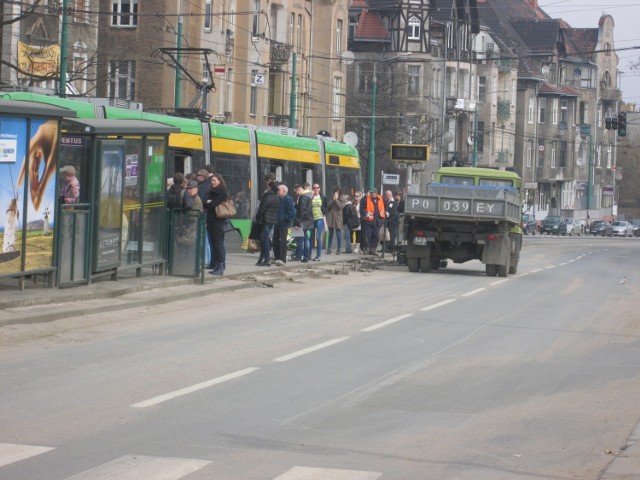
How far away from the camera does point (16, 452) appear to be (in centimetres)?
791

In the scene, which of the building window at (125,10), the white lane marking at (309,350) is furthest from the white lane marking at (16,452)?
the building window at (125,10)

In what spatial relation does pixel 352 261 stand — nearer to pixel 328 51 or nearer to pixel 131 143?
pixel 131 143

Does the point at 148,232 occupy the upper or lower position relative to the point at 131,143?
lower

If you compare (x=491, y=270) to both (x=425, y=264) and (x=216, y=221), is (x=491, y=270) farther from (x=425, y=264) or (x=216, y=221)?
(x=216, y=221)

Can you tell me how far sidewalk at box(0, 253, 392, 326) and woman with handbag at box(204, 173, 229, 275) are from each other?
11.3 inches

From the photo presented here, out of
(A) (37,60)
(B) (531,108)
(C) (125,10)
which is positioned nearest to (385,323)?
(A) (37,60)

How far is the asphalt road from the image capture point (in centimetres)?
798

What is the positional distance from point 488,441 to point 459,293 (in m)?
14.1

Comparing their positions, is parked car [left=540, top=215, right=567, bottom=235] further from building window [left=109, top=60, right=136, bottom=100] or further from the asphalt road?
the asphalt road

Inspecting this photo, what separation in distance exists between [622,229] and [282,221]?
76.7 m

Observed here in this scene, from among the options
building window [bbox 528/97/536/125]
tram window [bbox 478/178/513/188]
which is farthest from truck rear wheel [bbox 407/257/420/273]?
building window [bbox 528/97/536/125]

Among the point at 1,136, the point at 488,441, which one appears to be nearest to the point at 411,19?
the point at 1,136

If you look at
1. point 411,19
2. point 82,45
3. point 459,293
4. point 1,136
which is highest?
point 411,19

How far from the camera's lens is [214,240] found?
2286 centimetres
